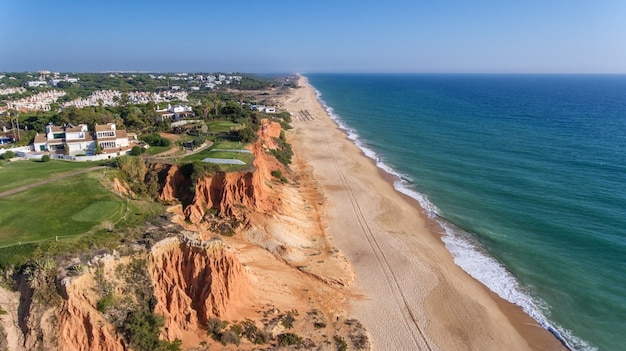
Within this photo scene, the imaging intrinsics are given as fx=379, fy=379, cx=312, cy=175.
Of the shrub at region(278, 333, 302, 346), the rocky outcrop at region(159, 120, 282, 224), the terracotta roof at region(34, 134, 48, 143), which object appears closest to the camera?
the shrub at region(278, 333, 302, 346)

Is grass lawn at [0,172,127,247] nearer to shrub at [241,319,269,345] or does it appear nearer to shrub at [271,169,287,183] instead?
shrub at [241,319,269,345]

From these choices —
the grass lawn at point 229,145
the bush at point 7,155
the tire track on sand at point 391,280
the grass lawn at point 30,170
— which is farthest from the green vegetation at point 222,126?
the bush at point 7,155

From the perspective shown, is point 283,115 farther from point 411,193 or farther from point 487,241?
point 487,241

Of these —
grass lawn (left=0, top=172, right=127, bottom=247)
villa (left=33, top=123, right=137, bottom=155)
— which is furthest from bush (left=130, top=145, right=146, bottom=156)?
grass lawn (left=0, top=172, right=127, bottom=247)

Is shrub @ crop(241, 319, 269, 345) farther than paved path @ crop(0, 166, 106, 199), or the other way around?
paved path @ crop(0, 166, 106, 199)

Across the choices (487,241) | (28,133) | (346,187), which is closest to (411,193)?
(346,187)

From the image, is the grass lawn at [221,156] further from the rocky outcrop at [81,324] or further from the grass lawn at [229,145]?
the rocky outcrop at [81,324]
